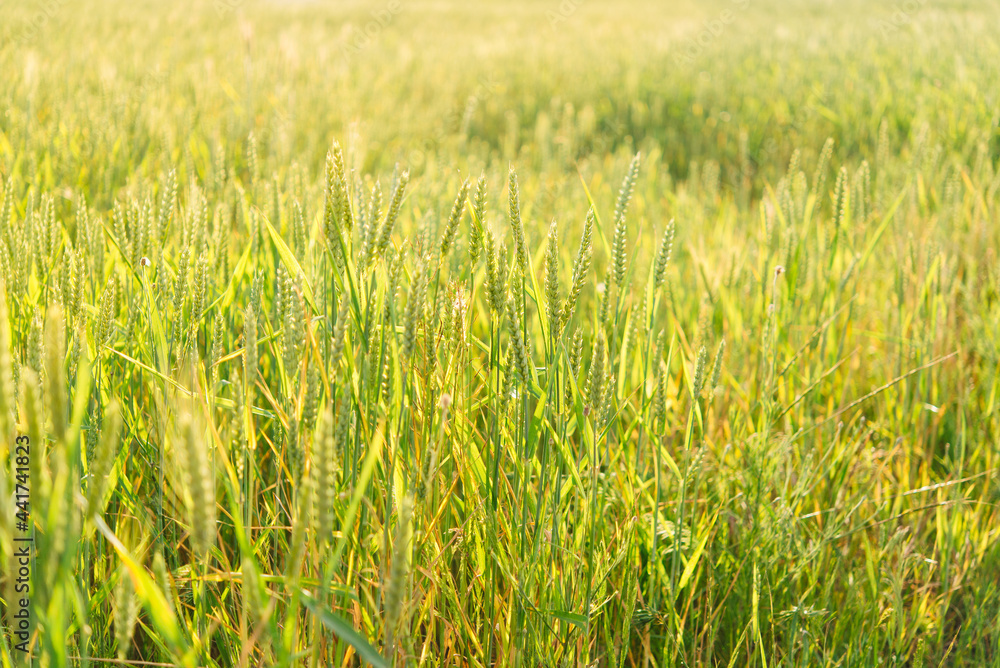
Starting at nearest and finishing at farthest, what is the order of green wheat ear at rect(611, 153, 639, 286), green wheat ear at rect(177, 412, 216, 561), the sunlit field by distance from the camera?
green wheat ear at rect(177, 412, 216, 561) → the sunlit field → green wheat ear at rect(611, 153, 639, 286)

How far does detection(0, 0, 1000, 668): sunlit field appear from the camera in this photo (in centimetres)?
75

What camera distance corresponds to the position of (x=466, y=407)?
0.99 meters

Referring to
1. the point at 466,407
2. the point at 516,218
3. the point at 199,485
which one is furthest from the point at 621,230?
the point at 199,485

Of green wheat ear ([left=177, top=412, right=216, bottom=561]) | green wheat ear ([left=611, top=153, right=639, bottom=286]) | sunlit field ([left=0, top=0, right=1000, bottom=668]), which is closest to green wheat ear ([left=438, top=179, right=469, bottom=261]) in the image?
A: sunlit field ([left=0, top=0, right=1000, bottom=668])

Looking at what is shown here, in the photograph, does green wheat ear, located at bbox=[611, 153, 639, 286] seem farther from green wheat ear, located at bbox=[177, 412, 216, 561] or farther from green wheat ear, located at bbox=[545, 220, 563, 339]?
green wheat ear, located at bbox=[177, 412, 216, 561]

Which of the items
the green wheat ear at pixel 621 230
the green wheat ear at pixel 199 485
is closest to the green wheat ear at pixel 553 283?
the green wheat ear at pixel 621 230

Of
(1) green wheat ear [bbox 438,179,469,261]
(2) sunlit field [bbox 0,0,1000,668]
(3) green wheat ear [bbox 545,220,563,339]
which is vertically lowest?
(2) sunlit field [bbox 0,0,1000,668]

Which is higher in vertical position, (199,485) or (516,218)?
(516,218)

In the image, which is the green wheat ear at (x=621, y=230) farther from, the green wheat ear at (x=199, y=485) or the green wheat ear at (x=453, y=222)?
the green wheat ear at (x=199, y=485)

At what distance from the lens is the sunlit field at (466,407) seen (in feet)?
2.48

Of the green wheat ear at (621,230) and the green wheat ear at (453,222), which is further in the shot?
the green wheat ear at (621,230)

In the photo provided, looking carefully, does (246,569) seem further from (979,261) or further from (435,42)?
(435,42)

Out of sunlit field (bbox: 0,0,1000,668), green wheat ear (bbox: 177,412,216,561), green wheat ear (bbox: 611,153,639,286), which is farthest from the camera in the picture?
green wheat ear (bbox: 611,153,639,286)

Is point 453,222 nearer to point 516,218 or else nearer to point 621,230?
point 516,218
